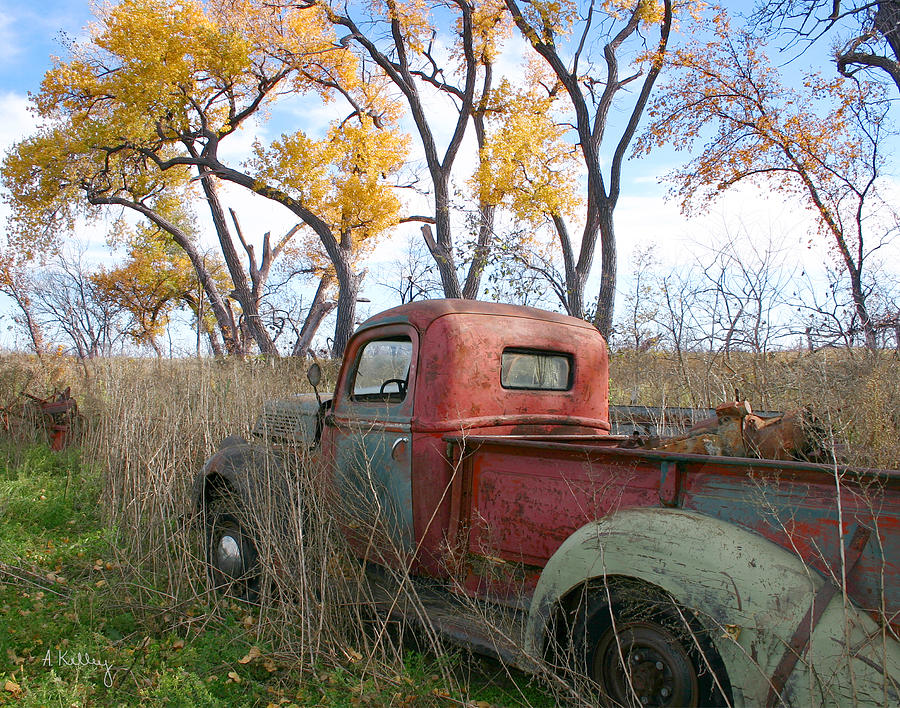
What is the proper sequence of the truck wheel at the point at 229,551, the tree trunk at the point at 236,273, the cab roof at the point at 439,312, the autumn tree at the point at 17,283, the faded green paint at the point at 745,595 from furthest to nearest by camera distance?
the autumn tree at the point at 17,283 < the tree trunk at the point at 236,273 < the truck wheel at the point at 229,551 < the cab roof at the point at 439,312 < the faded green paint at the point at 745,595

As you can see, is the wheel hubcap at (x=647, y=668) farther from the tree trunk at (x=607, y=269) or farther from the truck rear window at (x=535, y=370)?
the tree trunk at (x=607, y=269)

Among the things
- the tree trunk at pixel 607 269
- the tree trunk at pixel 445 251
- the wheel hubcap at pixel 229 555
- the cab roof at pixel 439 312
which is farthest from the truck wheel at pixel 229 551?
the tree trunk at pixel 445 251

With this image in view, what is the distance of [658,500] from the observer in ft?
8.32

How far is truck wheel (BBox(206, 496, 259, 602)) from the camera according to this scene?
4156 millimetres

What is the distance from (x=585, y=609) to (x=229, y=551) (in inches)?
104

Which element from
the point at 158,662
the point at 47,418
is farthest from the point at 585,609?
the point at 47,418

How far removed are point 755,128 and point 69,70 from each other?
19620 millimetres

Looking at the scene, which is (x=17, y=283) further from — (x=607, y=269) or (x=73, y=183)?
(x=607, y=269)

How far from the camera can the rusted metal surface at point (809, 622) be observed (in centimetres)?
204

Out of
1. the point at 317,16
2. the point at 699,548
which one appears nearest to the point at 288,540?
the point at 699,548

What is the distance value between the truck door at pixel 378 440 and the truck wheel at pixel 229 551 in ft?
2.71

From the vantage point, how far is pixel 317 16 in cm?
2011

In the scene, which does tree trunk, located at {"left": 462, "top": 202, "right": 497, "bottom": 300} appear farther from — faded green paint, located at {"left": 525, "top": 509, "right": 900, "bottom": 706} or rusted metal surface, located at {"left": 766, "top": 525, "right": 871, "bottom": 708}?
rusted metal surface, located at {"left": 766, "top": 525, "right": 871, "bottom": 708}

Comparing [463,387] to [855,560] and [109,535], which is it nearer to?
[855,560]
